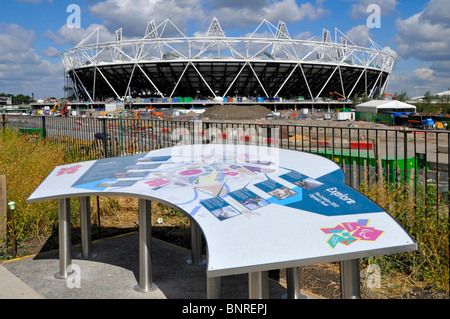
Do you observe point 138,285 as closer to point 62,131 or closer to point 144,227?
point 144,227

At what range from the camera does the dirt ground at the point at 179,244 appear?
4.13 meters

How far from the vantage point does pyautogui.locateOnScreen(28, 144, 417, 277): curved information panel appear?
7.98ft

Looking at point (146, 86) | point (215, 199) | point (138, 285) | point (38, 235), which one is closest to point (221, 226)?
point (215, 199)

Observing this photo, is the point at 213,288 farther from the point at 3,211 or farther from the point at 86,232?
the point at 3,211

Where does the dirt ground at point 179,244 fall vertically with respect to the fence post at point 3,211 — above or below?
below

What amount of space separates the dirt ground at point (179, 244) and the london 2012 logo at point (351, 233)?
173 centimetres

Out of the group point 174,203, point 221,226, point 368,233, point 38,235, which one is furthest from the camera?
point 38,235

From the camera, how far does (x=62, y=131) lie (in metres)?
12.8

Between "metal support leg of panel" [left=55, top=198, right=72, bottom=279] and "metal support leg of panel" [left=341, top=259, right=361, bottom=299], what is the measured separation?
3.39m

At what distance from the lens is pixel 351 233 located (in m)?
2.59
